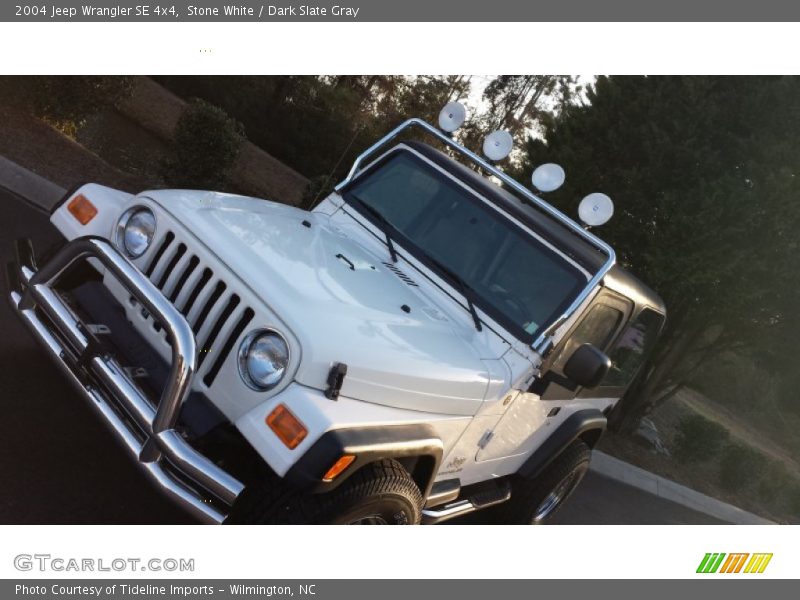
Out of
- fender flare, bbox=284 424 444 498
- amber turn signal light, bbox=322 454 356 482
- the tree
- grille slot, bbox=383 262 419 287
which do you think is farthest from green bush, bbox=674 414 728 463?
amber turn signal light, bbox=322 454 356 482

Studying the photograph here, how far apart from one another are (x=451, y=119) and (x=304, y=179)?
11.7 meters

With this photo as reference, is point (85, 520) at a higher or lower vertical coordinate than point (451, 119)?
lower

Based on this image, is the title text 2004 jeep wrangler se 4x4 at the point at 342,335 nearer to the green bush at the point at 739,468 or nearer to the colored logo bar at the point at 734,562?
the colored logo bar at the point at 734,562

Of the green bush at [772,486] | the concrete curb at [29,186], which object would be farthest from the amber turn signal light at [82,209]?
the green bush at [772,486]

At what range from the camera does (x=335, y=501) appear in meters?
2.50

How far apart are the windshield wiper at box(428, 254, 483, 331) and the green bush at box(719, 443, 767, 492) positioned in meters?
8.65

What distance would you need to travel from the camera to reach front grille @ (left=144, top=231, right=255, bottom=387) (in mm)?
2691

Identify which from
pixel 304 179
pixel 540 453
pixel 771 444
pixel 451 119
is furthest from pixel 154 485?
pixel 771 444

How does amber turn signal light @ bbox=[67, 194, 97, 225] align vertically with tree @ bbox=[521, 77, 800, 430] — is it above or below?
below

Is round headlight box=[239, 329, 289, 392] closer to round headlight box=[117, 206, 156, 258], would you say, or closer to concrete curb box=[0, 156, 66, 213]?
round headlight box=[117, 206, 156, 258]

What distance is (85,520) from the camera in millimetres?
2971

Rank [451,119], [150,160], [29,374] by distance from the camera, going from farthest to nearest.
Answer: [150,160]
[451,119]
[29,374]

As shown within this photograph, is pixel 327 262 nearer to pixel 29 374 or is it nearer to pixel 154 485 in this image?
pixel 154 485

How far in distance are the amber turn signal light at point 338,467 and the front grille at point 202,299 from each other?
69cm
